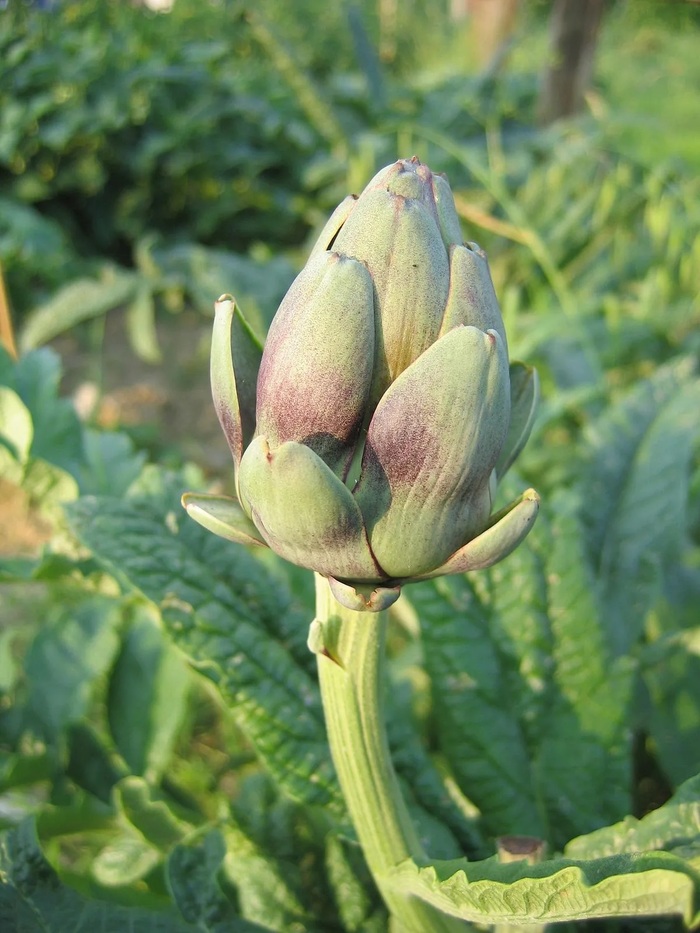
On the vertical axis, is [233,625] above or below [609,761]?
above

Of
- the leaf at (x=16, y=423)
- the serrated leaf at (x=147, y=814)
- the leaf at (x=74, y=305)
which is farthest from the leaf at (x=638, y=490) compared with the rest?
the leaf at (x=74, y=305)

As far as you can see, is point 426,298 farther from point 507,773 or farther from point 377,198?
point 507,773

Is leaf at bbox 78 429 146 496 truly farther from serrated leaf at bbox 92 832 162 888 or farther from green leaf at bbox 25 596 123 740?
serrated leaf at bbox 92 832 162 888

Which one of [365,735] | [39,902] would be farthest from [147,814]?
[365,735]

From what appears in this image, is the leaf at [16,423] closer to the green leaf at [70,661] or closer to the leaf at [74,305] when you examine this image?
the green leaf at [70,661]

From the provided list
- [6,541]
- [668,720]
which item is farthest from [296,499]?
[6,541]

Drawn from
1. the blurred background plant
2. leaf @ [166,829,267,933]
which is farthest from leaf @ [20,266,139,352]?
leaf @ [166,829,267,933]
